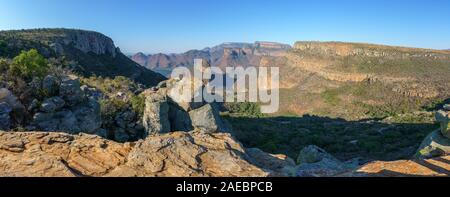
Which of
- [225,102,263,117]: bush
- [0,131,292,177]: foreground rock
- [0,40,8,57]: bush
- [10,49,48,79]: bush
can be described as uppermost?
[0,40,8,57]: bush

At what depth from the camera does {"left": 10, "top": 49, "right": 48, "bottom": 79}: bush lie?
71.7 ft

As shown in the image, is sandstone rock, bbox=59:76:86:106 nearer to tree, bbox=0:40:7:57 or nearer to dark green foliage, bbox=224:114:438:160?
dark green foliage, bbox=224:114:438:160

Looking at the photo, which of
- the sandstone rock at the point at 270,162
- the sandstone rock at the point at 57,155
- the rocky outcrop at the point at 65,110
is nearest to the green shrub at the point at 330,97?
the rocky outcrop at the point at 65,110

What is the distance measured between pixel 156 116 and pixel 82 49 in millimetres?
66798

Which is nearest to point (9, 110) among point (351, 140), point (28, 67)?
point (28, 67)

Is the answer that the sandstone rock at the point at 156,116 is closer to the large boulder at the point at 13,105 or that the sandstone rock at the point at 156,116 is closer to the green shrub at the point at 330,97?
the large boulder at the point at 13,105

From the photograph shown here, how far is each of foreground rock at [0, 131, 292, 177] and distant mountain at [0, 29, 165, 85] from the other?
45.4 m

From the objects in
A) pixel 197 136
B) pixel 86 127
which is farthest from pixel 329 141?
pixel 197 136

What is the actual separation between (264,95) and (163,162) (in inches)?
4459

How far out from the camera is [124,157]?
6.68 meters

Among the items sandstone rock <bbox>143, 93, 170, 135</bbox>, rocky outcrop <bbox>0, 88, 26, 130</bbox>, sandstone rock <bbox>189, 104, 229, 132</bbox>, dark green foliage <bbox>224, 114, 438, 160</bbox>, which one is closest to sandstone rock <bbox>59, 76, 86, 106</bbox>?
rocky outcrop <bbox>0, 88, 26, 130</bbox>
